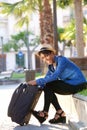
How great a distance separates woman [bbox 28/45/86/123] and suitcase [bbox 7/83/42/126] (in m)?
0.15

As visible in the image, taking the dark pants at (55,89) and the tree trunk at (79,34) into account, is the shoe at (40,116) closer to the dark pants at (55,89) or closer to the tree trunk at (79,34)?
the dark pants at (55,89)

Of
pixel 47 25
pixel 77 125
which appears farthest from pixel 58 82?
pixel 47 25

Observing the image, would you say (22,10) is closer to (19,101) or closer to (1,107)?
(1,107)

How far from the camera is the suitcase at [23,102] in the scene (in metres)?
8.12

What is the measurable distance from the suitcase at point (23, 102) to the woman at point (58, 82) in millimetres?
152

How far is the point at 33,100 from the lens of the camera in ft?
26.7

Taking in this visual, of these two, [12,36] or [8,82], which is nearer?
[8,82]

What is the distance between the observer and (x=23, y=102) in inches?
320

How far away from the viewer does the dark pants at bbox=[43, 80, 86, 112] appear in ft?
26.5

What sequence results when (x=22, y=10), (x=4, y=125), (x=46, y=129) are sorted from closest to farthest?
(x=46, y=129), (x=4, y=125), (x=22, y=10)

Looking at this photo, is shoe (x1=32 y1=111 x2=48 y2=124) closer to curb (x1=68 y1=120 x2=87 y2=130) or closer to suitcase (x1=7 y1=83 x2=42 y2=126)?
suitcase (x1=7 y1=83 x2=42 y2=126)

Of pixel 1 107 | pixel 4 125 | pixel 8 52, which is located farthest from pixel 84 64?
pixel 8 52

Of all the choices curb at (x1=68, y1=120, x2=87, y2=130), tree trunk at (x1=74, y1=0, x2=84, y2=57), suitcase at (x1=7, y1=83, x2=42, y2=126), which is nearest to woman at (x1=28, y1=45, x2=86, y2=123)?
suitcase at (x1=7, y1=83, x2=42, y2=126)

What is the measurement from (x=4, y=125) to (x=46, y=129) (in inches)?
47.3
